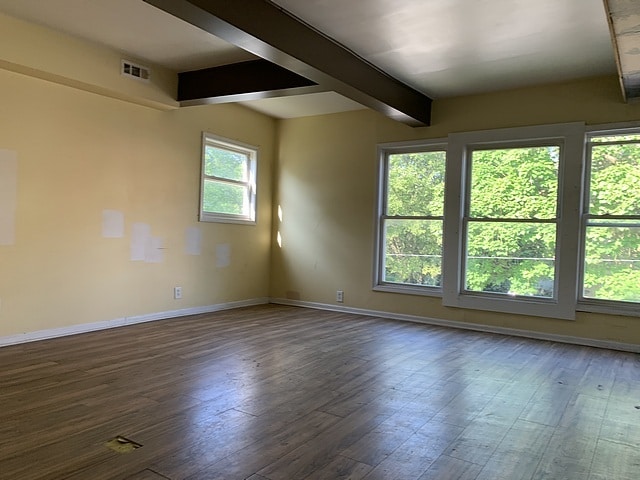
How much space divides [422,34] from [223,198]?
3550mm

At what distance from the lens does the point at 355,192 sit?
248 inches

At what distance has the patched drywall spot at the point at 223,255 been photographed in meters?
6.18

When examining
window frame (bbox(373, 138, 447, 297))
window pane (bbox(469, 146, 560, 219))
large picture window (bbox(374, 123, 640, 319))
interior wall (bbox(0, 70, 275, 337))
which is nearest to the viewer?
interior wall (bbox(0, 70, 275, 337))

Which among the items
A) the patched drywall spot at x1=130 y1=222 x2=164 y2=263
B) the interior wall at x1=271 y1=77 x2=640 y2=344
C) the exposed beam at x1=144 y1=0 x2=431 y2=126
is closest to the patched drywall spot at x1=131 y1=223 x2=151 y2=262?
the patched drywall spot at x1=130 y1=222 x2=164 y2=263

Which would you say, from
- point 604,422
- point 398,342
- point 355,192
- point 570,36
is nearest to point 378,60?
point 570,36

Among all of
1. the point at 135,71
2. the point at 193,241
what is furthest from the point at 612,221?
the point at 135,71

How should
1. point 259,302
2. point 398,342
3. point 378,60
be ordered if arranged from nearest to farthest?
1. point 378,60
2. point 398,342
3. point 259,302

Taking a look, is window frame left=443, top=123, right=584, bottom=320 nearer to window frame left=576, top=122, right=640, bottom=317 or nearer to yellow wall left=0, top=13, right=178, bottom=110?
window frame left=576, top=122, right=640, bottom=317

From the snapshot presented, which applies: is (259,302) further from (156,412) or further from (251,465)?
(251,465)

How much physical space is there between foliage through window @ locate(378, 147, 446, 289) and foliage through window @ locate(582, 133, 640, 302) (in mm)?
1611

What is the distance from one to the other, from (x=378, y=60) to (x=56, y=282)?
12.2 ft

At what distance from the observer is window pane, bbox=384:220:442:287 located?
→ 19.0ft

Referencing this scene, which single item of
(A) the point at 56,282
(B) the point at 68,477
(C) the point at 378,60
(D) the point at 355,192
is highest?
(C) the point at 378,60

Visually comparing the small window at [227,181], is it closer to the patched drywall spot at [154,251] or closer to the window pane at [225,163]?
the window pane at [225,163]
